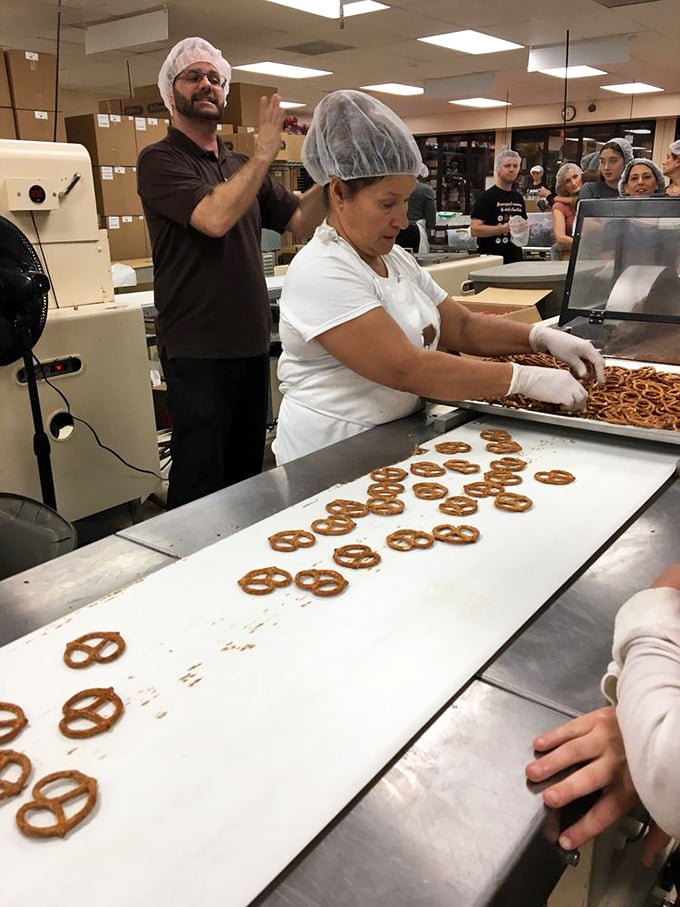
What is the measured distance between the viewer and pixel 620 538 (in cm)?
135

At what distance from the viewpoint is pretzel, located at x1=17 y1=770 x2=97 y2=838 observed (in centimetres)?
76

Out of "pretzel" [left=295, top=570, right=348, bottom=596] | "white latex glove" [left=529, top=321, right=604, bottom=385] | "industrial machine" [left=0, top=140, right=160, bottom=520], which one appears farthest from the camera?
"industrial machine" [left=0, top=140, right=160, bottom=520]

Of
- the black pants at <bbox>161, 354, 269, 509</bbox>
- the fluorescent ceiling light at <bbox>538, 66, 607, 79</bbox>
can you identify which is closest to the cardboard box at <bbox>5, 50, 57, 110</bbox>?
the black pants at <bbox>161, 354, 269, 509</bbox>

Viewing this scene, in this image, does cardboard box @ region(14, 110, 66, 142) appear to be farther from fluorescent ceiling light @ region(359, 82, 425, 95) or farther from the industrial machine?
fluorescent ceiling light @ region(359, 82, 425, 95)

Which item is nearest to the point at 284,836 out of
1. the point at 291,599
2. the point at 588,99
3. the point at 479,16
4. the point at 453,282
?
the point at 291,599

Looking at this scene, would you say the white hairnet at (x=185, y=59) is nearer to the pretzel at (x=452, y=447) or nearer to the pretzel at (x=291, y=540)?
the pretzel at (x=452, y=447)

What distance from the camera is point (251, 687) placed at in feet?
3.16

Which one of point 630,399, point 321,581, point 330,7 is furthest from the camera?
point 330,7

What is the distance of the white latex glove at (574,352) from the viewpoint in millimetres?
2131

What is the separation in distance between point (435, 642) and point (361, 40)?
8.20 meters

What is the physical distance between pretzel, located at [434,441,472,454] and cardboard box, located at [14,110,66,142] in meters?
4.48

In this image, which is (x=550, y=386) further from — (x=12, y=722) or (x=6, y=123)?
(x=6, y=123)

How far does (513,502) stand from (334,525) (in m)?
0.38

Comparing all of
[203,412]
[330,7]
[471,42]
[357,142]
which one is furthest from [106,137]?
[357,142]
